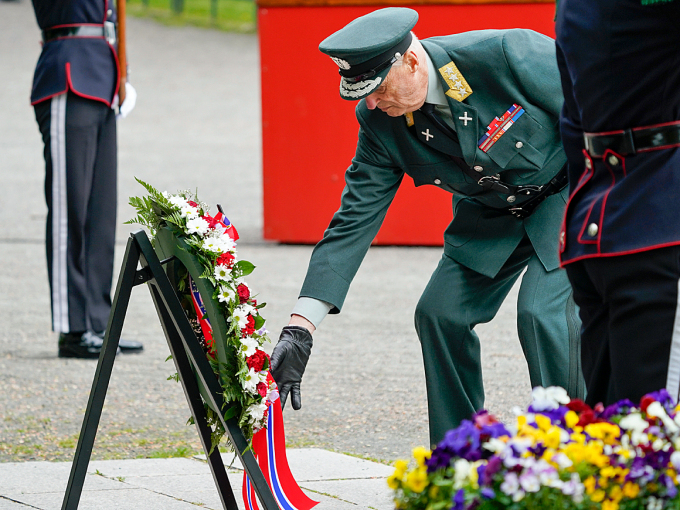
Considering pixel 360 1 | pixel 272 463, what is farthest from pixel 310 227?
pixel 272 463

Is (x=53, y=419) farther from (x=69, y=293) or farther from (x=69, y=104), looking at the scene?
(x=69, y=104)

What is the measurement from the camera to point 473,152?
3.13 meters

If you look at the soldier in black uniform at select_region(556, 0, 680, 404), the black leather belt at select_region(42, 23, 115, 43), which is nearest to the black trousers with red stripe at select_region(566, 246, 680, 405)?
the soldier in black uniform at select_region(556, 0, 680, 404)

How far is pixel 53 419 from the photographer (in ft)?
14.8

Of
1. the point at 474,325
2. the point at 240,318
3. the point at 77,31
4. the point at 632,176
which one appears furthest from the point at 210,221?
the point at 77,31

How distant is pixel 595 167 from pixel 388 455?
1.99 metres

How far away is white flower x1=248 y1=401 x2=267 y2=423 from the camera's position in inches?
109

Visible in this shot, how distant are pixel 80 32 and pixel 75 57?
14 cm

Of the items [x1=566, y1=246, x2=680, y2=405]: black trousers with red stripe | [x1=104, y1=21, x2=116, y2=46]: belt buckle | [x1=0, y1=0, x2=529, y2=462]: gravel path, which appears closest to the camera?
Answer: [x1=566, y1=246, x2=680, y2=405]: black trousers with red stripe

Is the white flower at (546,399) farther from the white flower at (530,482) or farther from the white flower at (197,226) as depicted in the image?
the white flower at (197,226)

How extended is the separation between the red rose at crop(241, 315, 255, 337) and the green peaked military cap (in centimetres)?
65

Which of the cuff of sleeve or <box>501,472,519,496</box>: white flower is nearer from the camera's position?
<box>501,472,519,496</box>: white flower

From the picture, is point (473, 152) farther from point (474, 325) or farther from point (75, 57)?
point (75, 57)

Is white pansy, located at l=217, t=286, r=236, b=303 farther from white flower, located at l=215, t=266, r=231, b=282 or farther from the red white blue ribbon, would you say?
the red white blue ribbon
